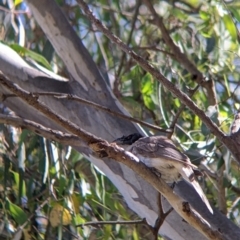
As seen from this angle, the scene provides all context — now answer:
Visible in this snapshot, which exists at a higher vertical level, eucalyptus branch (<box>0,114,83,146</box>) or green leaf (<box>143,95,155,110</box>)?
eucalyptus branch (<box>0,114,83,146</box>)

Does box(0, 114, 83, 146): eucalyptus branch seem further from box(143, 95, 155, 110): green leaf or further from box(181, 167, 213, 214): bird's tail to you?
box(143, 95, 155, 110): green leaf

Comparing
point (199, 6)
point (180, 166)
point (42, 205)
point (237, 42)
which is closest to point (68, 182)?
point (42, 205)

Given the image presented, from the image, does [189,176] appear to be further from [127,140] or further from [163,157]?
[127,140]

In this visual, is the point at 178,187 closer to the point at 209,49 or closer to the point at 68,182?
the point at 68,182

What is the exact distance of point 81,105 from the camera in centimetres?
244

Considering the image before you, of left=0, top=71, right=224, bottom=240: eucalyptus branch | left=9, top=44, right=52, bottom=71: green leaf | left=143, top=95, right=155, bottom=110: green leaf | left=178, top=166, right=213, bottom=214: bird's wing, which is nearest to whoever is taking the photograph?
left=0, top=71, right=224, bottom=240: eucalyptus branch

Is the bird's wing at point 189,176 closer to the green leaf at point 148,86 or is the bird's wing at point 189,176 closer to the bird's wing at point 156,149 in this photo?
the bird's wing at point 156,149

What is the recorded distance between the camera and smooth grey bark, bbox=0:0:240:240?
7.46ft

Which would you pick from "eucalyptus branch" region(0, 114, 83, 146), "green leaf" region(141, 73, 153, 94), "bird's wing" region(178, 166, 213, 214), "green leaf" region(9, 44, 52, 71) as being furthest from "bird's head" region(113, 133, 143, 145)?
"green leaf" region(141, 73, 153, 94)

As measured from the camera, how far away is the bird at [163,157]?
2.26 m

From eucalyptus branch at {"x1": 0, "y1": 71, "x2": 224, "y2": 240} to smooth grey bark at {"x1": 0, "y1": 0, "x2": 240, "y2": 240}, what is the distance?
0.37 meters

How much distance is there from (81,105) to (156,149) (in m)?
0.31

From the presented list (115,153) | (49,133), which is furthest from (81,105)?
(115,153)

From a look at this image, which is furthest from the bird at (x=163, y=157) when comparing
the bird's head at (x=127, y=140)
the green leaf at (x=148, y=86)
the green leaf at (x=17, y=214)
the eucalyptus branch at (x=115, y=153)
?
the green leaf at (x=148, y=86)
